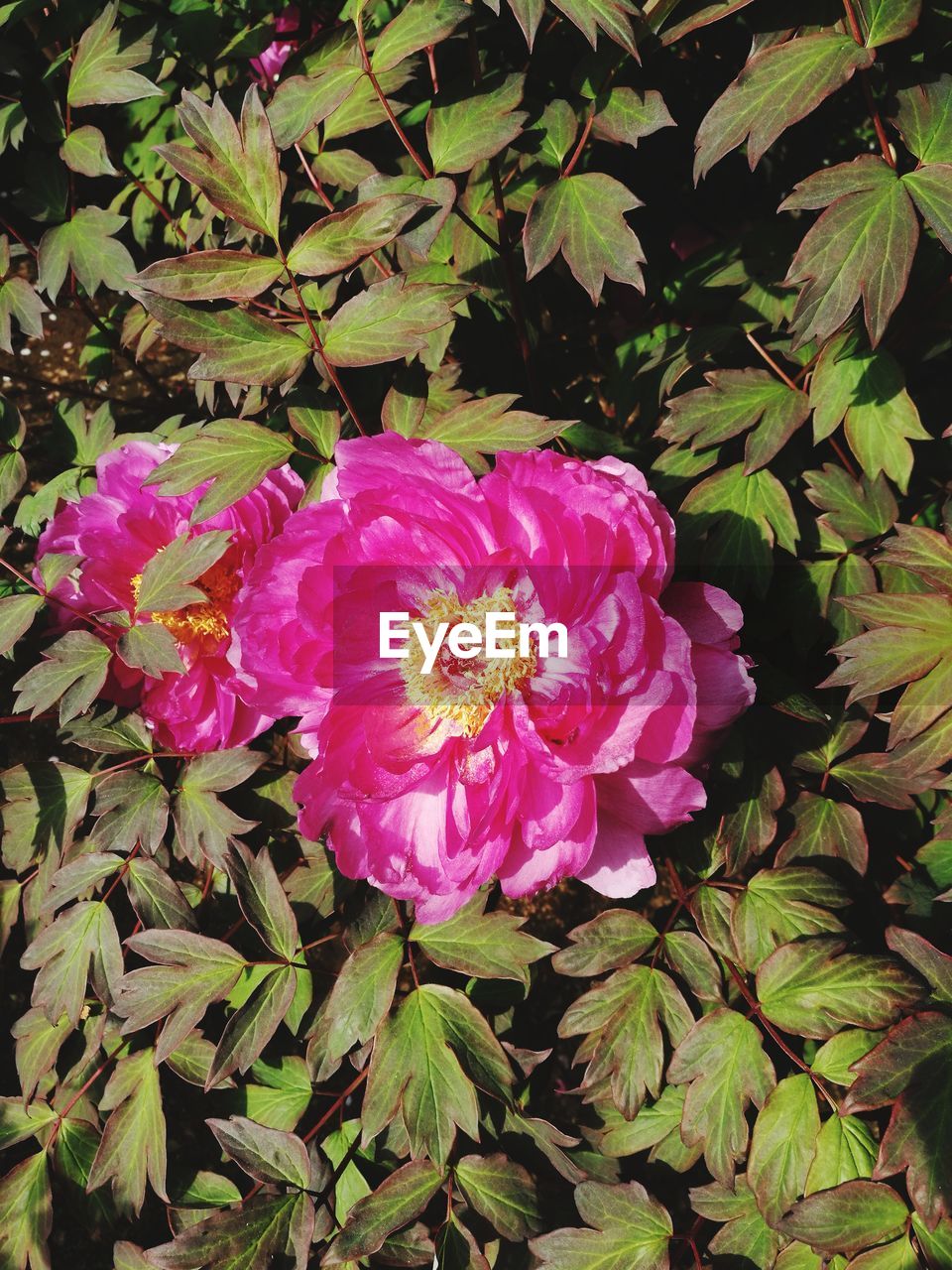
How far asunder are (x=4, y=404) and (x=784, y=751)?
1.09 meters

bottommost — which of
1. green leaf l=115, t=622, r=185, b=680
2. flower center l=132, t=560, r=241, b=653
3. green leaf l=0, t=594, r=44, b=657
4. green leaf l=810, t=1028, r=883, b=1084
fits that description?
green leaf l=810, t=1028, r=883, b=1084

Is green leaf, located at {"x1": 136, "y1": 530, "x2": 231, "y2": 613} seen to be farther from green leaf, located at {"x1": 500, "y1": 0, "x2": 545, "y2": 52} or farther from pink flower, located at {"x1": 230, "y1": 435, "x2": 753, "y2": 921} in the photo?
green leaf, located at {"x1": 500, "y1": 0, "x2": 545, "y2": 52}

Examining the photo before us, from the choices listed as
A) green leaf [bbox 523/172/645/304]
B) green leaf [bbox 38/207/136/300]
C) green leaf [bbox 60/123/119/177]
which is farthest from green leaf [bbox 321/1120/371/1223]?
green leaf [bbox 60/123/119/177]

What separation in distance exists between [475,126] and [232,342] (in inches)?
13.2

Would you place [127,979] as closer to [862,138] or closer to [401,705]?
[401,705]

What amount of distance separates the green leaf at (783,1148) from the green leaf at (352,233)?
0.90 metres

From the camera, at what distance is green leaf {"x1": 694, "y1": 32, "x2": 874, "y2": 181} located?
35.9 inches

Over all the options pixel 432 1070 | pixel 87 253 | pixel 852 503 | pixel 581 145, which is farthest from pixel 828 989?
pixel 87 253

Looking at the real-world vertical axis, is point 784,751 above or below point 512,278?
below

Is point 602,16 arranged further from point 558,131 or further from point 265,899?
point 265,899

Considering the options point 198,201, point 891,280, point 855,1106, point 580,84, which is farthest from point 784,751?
point 198,201

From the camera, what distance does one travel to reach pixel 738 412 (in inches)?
44.9

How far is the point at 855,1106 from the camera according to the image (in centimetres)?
93

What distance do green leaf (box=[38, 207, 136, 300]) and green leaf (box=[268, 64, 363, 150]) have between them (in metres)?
0.35
